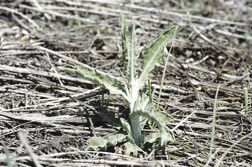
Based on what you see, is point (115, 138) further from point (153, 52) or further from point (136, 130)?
point (153, 52)

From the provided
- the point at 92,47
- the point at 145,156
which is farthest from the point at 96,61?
the point at 145,156

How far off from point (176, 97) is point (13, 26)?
60.3 inches

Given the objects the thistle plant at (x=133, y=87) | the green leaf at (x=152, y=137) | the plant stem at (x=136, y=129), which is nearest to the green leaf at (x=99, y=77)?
the thistle plant at (x=133, y=87)

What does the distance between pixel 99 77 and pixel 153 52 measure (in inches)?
12.7

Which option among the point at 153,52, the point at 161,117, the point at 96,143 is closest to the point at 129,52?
the point at 153,52

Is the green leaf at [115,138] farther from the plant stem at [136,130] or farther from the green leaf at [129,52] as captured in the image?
the green leaf at [129,52]

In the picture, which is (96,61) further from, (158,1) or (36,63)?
(158,1)

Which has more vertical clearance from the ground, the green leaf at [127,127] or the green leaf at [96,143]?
the green leaf at [127,127]

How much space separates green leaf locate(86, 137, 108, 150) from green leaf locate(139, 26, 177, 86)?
0.37 metres

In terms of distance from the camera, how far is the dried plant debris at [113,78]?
5.83 ft

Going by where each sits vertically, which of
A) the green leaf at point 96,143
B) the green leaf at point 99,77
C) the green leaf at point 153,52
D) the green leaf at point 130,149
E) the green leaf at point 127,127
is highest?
the green leaf at point 153,52

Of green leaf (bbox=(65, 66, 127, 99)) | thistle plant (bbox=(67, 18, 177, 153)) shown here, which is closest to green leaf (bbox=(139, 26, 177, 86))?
thistle plant (bbox=(67, 18, 177, 153))

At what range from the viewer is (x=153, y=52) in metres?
1.91

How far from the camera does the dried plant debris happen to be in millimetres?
1776
